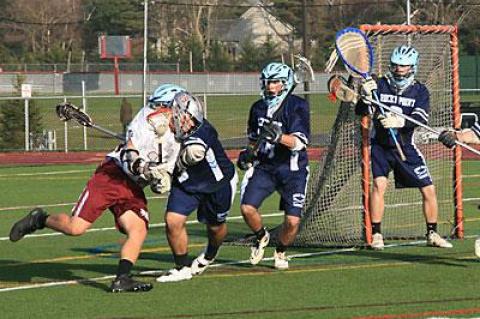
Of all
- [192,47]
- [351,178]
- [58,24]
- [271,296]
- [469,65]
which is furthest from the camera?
[58,24]

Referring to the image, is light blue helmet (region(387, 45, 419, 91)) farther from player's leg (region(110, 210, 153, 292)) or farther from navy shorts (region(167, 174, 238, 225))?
player's leg (region(110, 210, 153, 292))

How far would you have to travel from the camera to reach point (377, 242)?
37.7 ft

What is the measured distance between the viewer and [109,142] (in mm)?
31250

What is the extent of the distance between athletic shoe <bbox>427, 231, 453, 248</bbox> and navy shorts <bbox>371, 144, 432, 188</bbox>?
48 centimetres

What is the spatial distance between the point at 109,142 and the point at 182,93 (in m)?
22.3

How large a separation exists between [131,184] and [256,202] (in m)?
1.40

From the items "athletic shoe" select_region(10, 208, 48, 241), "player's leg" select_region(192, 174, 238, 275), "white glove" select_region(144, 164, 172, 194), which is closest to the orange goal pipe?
"player's leg" select_region(192, 174, 238, 275)

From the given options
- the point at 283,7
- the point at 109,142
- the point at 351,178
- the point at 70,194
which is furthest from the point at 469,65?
the point at 351,178

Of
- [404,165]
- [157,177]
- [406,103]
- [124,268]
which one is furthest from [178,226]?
[406,103]

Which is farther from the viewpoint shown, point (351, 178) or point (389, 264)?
point (351, 178)

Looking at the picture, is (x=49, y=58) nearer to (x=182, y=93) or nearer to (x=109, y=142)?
(x=109, y=142)

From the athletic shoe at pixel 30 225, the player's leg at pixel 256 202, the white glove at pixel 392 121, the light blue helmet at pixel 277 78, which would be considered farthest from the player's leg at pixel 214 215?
the white glove at pixel 392 121

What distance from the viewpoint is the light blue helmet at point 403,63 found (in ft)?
36.7

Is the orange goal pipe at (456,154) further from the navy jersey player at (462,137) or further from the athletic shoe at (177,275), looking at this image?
the athletic shoe at (177,275)
